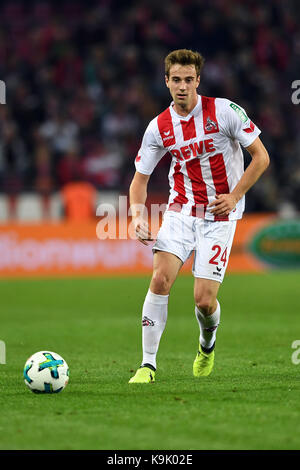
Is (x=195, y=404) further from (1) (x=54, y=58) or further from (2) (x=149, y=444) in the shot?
(1) (x=54, y=58)

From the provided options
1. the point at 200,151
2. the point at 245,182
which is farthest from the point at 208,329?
the point at 200,151

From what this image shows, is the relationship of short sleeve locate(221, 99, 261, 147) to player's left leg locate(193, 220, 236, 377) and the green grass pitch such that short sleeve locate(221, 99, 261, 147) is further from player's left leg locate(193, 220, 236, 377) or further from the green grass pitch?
the green grass pitch

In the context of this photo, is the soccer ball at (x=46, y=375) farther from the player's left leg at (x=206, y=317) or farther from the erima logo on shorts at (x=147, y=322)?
the player's left leg at (x=206, y=317)

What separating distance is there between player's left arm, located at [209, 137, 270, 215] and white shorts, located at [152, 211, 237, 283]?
265 mm

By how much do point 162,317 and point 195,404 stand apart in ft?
4.27

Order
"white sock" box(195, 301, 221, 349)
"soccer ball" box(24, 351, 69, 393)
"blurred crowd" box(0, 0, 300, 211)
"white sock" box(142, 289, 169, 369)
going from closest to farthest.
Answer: "soccer ball" box(24, 351, 69, 393) → "white sock" box(142, 289, 169, 369) → "white sock" box(195, 301, 221, 349) → "blurred crowd" box(0, 0, 300, 211)

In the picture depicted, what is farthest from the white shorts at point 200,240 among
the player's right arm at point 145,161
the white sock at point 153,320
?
the white sock at point 153,320

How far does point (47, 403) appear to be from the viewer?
565 centimetres

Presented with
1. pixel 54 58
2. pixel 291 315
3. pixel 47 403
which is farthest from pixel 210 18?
pixel 47 403

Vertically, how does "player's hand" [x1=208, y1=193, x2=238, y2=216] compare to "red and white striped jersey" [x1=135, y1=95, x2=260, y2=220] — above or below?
below

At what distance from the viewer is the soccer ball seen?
6.00 meters

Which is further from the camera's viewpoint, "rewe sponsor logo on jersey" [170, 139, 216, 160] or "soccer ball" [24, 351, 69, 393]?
"rewe sponsor logo on jersey" [170, 139, 216, 160]

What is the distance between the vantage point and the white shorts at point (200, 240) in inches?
265

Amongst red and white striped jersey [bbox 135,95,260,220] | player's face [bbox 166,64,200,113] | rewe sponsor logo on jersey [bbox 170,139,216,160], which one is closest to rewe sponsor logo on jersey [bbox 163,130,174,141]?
red and white striped jersey [bbox 135,95,260,220]
